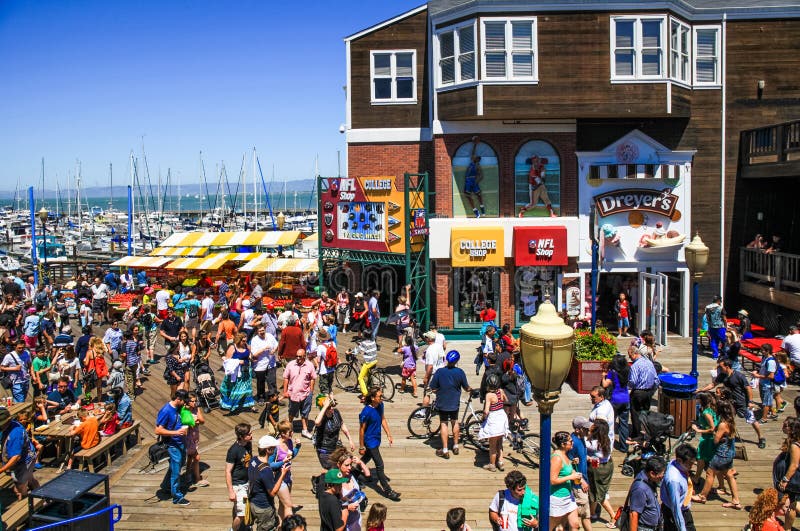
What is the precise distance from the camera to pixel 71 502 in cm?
823

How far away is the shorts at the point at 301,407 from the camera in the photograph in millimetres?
13455

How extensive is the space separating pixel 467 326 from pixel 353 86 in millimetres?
9188

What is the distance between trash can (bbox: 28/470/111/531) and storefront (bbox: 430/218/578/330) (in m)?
14.8

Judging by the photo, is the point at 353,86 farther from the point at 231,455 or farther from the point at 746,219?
the point at 231,455

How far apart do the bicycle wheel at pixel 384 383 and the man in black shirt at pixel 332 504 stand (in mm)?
7102

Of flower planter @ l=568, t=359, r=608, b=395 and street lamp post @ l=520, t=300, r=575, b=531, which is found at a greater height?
street lamp post @ l=520, t=300, r=575, b=531

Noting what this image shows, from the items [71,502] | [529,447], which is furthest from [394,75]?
[71,502]

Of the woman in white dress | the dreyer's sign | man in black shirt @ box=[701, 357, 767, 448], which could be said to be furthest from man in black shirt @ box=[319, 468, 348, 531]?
the dreyer's sign

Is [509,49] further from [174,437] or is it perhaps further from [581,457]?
[174,437]

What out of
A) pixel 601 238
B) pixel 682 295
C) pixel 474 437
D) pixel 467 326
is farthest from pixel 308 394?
pixel 682 295

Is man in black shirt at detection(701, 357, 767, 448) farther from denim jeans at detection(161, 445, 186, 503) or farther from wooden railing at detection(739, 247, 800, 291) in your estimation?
denim jeans at detection(161, 445, 186, 503)

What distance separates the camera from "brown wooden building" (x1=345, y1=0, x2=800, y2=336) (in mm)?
21500

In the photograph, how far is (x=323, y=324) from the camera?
60.5 ft

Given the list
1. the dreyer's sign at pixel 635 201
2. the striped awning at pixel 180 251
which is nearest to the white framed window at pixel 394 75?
the dreyer's sign at pixel 635 201
